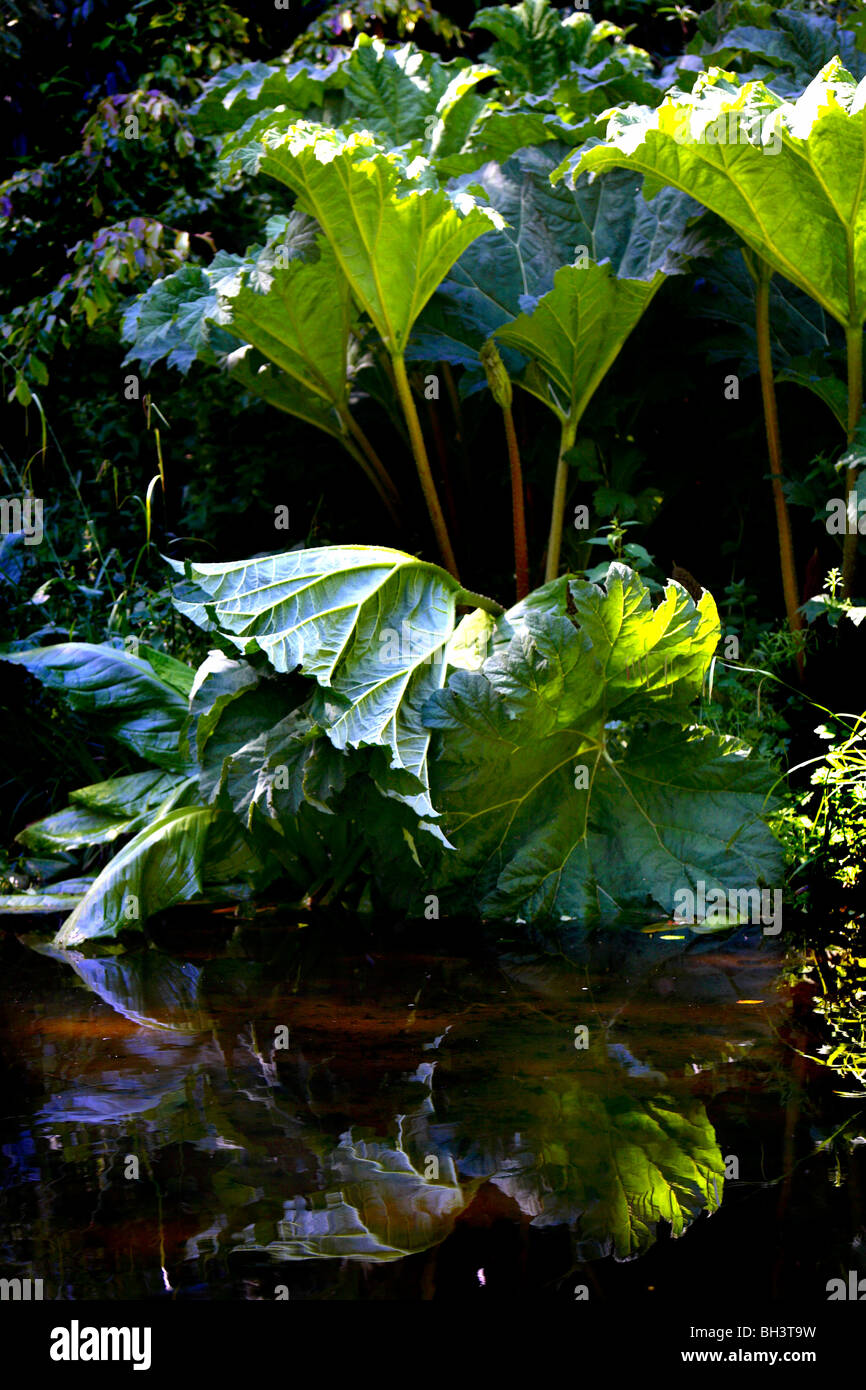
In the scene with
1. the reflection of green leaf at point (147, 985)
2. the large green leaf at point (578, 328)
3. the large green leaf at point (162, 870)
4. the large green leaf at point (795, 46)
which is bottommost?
the reflection of green leaf at point (147, 985)

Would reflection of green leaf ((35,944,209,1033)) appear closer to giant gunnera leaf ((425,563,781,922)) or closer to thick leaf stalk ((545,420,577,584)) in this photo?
giant gunnera leaf ((425,563,781,922))

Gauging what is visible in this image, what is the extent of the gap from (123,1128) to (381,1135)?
0.35 m

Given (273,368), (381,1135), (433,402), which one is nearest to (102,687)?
(273,368)

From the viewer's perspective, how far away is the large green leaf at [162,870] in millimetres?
2785

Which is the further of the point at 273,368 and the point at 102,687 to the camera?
the point at 273,368

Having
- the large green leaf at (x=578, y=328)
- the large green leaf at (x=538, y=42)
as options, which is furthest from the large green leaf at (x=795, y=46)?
the large green leaf at (x=578, y=328)

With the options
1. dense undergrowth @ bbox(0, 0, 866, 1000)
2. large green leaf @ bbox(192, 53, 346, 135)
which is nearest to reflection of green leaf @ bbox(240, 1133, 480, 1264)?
dense undergrowth @ bbox(0, 0, 866, 1000)

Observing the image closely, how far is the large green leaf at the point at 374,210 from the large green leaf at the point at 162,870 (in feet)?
4.86

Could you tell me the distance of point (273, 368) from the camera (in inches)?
147

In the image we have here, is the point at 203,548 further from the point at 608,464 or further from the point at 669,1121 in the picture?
the point at 669,1121

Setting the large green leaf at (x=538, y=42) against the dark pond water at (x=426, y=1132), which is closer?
the dark pond water at (x=426, y=1132)

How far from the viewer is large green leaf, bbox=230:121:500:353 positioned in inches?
118

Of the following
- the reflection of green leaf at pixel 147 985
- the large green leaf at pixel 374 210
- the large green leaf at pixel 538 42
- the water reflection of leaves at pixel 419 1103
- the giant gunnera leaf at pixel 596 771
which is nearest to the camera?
the water reflection of leaves at pixel 419 1103

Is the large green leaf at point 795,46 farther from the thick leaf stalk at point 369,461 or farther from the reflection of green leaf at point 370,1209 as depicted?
the reflection of green leaf at point 370,1209
